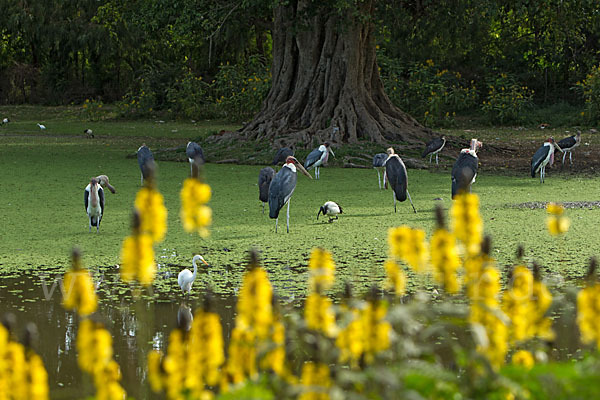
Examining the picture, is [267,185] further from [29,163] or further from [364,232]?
[29,163]

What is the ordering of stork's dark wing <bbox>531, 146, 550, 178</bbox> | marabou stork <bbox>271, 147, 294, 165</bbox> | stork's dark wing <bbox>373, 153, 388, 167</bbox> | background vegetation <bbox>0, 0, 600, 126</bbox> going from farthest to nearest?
background vegetation <bbox>0, 0, 600, 126</bbox>, marabou stork <bbox>271, 147, 294, 165</bbox>, stork's dark wing <bbox>531, 146, 550, 178</bbox>, stork's dark wing <bbox>373, 153, 388, 167</bbox>

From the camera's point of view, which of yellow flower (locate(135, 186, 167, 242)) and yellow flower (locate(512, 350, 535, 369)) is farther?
yellow flower (locate(512, 350, 535, 369))

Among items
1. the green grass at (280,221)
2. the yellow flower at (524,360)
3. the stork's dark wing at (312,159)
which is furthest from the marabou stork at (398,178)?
the yellow flower at (524,360)

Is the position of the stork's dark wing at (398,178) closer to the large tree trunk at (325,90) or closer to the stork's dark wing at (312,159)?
the stork's dark wing at (312,159)

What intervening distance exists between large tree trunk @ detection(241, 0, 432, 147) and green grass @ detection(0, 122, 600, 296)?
4.77 ft

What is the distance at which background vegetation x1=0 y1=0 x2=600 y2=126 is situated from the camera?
13430 millimetres

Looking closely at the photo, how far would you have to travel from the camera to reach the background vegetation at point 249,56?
44.1 ft

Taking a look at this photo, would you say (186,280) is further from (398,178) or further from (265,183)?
(398,178)

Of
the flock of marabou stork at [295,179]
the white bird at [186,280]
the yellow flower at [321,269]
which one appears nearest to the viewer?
the yellow flower at [321,269]

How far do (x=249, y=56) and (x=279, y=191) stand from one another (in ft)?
56.3

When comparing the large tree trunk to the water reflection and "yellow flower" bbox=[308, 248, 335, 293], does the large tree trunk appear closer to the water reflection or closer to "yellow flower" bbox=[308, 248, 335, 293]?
the water reflection

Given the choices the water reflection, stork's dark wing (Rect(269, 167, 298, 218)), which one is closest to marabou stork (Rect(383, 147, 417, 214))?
stork's dark wing (Rect(269, 167, 298, 218))

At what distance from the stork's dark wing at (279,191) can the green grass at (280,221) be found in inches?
7.2

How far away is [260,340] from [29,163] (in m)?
11.0
